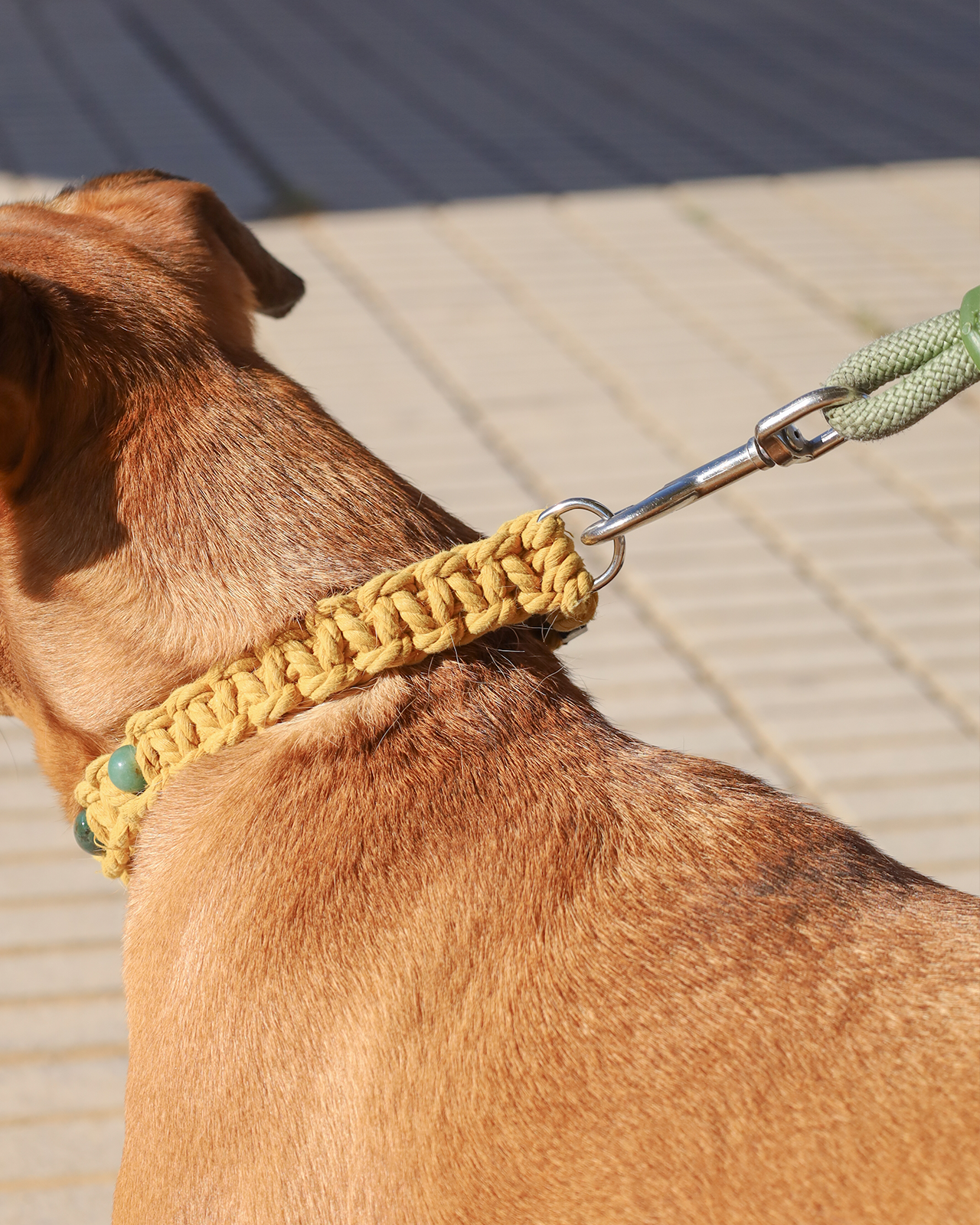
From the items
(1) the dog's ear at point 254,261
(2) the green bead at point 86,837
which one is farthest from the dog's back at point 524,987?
(1) the dog's ear at point 254,261

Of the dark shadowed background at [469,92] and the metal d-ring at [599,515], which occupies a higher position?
the dark shadowed background at [469,92]

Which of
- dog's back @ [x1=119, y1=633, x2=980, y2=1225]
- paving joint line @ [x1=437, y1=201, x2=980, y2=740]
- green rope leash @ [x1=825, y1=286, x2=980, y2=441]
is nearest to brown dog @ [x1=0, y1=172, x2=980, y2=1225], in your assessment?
dog's back @ [x1=119, y1=633, x2=980, y2=1225]

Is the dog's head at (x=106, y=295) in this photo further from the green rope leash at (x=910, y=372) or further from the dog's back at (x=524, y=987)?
the green rope leash at (x=910, y=372)

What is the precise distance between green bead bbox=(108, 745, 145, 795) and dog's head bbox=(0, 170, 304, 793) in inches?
2.3

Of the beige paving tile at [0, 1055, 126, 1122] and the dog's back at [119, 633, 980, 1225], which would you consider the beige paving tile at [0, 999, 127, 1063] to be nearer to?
Answer: the beige paving tile at [0, 1055, 126, 1122]

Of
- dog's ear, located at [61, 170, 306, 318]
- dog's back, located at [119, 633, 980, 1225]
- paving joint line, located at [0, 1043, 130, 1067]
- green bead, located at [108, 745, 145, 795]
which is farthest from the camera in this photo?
paving joint line, located at [0, 1043, 130, 1067]

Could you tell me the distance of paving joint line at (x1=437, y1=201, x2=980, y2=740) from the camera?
3877 mm

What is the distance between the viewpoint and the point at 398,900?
1.52m

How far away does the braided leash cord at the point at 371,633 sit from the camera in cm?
160

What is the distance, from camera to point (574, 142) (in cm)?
807

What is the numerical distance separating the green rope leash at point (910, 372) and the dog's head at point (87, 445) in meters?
0.75

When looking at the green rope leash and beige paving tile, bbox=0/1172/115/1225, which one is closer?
the green rope leash

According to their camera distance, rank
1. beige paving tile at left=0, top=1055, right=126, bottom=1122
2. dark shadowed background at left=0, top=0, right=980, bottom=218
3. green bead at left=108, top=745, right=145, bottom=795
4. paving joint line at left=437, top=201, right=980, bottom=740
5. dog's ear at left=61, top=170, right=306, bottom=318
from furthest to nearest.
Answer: dark shadowed background at left=0, top=0, right=980, bottom=218 → paving joint line at left=437, top=201, right=980, bottom=740 → beige paving tile at left=0, top=1055, right=126, bottom=1122 → dog's ear at left=61, top=170, right=306, bottom=318 → green bead at left=108, top=745, right=145, bottom=795

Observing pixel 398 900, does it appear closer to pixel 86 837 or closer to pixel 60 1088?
pixel 86 837
